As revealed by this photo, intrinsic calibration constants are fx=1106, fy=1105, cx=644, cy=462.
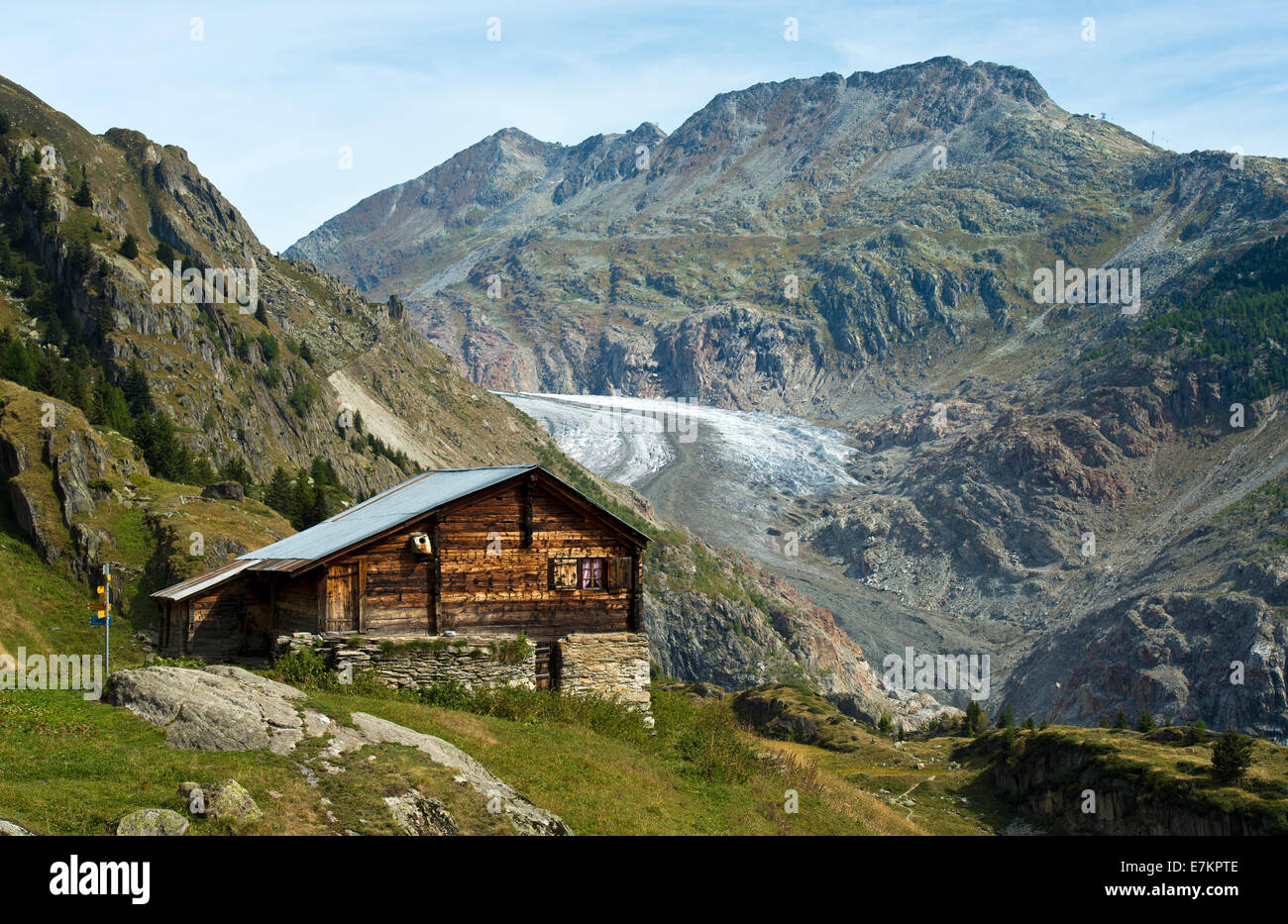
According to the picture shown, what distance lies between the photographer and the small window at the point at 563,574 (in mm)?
30172

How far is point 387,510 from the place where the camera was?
31938 millimetres

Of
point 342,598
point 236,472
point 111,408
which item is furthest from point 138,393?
point 342,598

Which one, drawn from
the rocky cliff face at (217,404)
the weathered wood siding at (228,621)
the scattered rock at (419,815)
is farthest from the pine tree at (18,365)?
the scattered rock at (419,815)

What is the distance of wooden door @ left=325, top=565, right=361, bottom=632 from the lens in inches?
1085

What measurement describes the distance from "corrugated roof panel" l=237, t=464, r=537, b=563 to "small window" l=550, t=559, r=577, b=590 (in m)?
2.75

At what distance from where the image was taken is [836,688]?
162250mm

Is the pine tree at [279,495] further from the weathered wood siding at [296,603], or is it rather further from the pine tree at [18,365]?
the weathered wood siding at [296,603]

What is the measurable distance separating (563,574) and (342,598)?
593cm

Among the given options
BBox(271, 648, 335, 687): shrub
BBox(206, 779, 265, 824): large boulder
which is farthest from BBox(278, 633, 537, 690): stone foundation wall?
BBox(206, 779, 265, 824): large boulder

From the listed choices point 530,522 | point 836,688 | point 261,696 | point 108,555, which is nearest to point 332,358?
point 836,688

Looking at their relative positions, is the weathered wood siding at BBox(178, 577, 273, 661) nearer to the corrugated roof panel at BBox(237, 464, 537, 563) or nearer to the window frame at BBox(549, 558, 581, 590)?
the corrugated roof panel at BBox(237, 464, 537, 563)

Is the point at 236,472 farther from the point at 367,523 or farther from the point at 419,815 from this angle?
the point at 419,815

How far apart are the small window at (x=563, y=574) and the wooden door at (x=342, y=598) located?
17.3 feet

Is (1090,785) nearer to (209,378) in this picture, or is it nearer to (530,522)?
(530,522)
